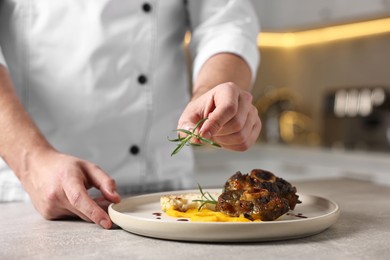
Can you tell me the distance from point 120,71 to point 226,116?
58 centimetres

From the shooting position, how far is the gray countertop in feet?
2.29

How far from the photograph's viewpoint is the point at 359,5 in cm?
298

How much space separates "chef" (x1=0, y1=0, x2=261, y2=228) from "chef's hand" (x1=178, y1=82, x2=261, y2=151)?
234mm

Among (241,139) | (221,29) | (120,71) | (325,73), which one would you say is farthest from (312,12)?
(241,139)

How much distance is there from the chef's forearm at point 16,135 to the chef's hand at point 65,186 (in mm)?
21

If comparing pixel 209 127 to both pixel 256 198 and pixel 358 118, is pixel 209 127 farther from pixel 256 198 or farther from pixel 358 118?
pixel 358 118

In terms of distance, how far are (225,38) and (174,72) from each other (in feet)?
0.64

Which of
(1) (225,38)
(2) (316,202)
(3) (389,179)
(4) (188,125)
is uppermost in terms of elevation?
(1) (225,38)

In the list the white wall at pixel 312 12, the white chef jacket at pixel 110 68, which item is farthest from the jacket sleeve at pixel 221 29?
the white wall at pixel 312 12

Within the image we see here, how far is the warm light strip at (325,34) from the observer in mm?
3258

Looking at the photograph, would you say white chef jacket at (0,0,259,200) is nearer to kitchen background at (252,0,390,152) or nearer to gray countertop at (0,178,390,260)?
gray countertop at (0,178,390,260)

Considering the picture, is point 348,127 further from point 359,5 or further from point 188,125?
point 188,125

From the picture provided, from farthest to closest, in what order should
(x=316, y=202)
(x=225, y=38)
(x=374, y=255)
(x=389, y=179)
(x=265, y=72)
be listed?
(x=265, y=72)
(x=389, y=179)
(x=225, y=38)
(x=316, y=202)
(x=374, y=255)

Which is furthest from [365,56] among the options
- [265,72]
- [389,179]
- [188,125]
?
[188,125]
